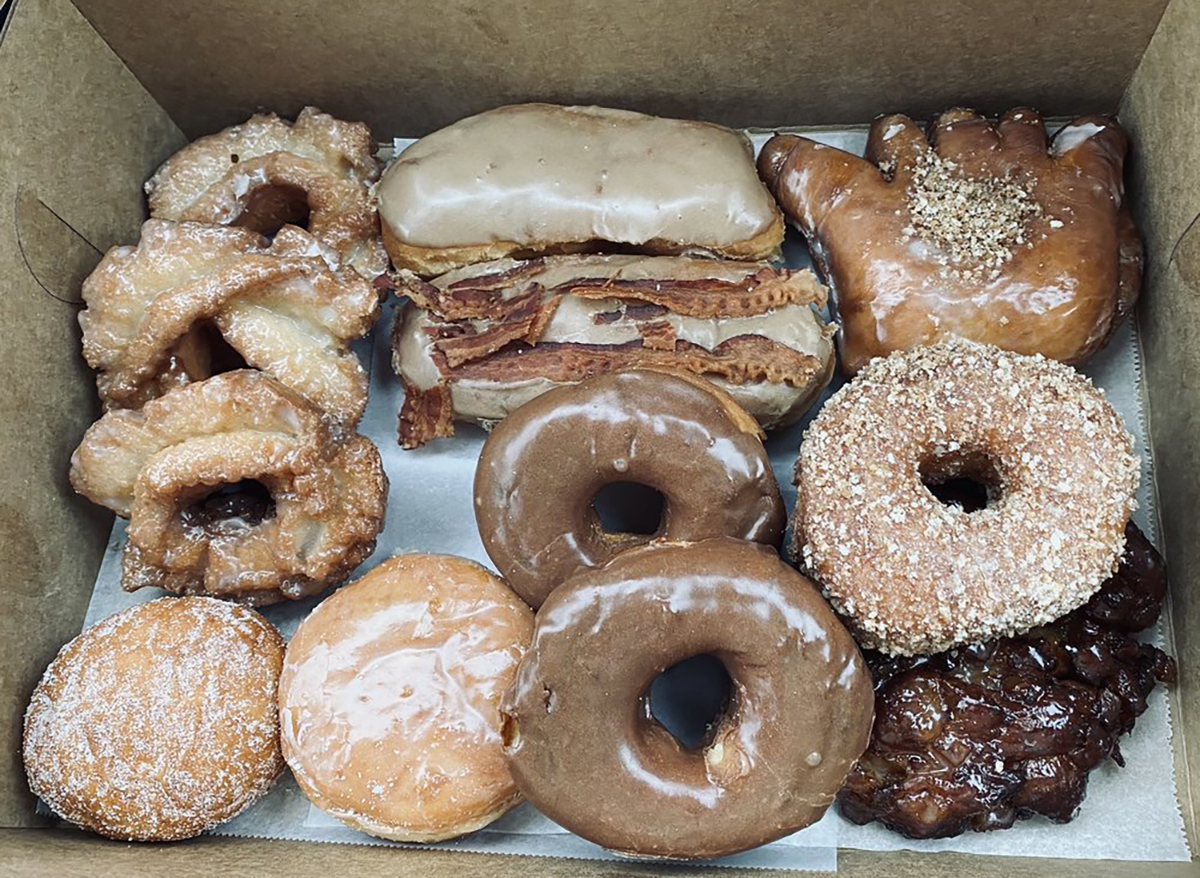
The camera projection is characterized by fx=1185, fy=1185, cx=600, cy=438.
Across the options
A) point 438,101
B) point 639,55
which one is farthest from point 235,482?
point 639,55

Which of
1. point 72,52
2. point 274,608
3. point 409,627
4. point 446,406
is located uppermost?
point 72,52

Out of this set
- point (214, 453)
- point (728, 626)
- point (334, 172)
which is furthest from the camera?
point (334, 172)

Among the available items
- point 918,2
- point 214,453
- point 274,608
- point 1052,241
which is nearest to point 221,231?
point 214,453

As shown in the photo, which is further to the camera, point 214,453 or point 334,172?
point 334,172

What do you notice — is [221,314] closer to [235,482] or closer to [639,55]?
[235,482]

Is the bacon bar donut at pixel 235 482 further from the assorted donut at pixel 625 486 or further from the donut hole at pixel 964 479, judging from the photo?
the donut hole at pixel 964 479

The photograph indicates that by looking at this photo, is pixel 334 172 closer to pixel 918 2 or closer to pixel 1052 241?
pixel 918 2

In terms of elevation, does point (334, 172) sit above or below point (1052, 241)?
above
